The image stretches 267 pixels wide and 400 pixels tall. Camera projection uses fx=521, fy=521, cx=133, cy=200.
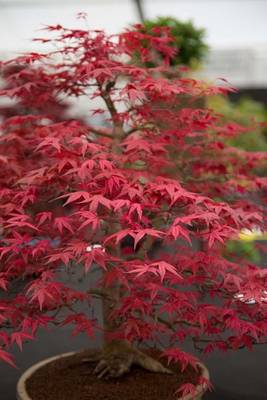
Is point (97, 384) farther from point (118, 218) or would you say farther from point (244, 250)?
point (244, 250)

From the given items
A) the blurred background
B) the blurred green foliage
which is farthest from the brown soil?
the blurred background

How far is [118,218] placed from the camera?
140 cm

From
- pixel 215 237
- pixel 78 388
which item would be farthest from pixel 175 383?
pixel 215 237

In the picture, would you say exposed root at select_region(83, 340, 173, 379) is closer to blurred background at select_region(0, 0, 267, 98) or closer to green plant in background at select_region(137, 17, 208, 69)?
green plant in background at select_region(137, 17, 208, 69)

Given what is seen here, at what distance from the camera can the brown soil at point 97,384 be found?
168cm

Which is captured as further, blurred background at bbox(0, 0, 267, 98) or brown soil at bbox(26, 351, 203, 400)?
blurred background at bbox(0, 0, 267, 98)

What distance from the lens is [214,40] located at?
834 cm

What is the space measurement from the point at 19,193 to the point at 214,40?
7.54 meters

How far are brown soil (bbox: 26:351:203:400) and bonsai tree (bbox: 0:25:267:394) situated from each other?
5 centimetres

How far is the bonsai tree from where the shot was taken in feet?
4.35

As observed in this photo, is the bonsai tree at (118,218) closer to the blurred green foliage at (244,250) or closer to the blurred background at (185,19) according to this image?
the blurred green foliage at (244,250)

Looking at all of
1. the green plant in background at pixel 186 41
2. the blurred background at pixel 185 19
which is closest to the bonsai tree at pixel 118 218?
the green plant in background at pixel 186 41

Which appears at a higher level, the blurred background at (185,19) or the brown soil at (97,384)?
the blurred background at (185,19)

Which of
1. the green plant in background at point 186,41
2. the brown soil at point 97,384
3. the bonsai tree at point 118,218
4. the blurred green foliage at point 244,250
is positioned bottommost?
the blurred green foliage at point 244,250
